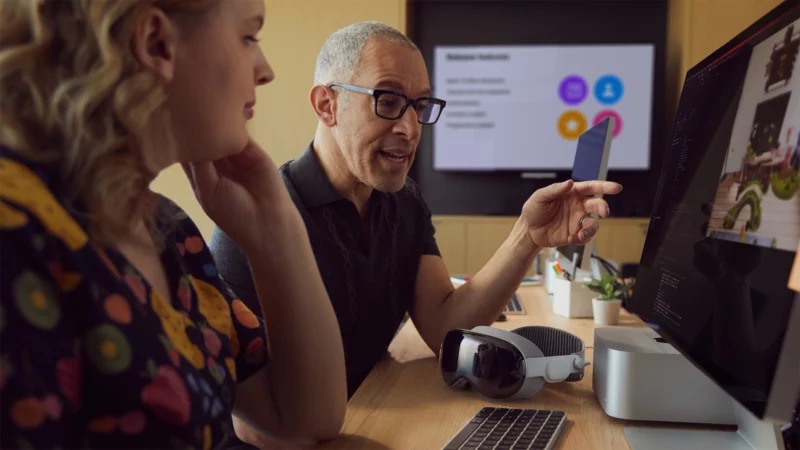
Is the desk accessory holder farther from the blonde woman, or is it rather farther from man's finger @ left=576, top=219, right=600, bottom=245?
the blonde woman

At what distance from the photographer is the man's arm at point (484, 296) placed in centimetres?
144

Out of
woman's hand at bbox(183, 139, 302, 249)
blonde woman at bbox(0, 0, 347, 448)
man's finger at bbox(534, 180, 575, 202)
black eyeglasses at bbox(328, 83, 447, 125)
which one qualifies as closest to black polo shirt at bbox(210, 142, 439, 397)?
black eyeglasses at bbox(328, 83, 447, 125)

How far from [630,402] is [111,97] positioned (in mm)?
732

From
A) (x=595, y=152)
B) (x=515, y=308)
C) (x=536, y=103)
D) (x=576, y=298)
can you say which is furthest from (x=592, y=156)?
(x=536, y=103)

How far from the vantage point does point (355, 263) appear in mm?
1471

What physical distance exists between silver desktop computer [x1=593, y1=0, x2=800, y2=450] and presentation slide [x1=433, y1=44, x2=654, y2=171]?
3.12 meters

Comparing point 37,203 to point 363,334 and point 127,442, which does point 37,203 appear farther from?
point 363,334

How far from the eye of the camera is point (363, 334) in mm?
1479

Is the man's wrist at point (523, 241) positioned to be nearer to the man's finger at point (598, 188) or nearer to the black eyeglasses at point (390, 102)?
the man's finger at point (598, 188)

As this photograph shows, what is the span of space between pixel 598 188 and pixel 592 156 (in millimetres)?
249

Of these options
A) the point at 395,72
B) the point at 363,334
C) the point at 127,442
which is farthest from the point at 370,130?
the point at 127,442

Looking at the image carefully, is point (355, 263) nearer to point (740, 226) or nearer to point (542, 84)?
point (740, 226)

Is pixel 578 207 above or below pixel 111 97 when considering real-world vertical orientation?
below

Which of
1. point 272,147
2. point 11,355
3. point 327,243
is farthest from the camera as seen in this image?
point 272,147
